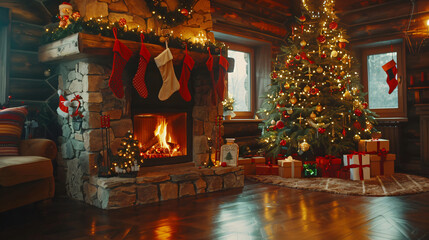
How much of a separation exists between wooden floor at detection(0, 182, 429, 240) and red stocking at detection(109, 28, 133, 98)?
1157 millimetres

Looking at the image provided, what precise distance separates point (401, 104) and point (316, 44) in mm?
2050

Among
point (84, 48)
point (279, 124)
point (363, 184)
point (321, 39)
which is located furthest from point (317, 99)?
point (84, 48)

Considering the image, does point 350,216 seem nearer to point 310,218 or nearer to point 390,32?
point 310,218

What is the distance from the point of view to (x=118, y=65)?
3.62 meters

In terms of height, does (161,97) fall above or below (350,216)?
above

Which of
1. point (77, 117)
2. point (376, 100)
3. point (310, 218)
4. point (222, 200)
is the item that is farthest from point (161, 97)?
point (376, 100)

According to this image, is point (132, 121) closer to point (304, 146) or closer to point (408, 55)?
point (304, 146)

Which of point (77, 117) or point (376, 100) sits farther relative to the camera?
point (376, 100)

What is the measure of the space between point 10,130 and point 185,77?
1.88 metres

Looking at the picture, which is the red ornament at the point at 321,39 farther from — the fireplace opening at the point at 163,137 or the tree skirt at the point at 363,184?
the fireplace opening at the point at 163,137

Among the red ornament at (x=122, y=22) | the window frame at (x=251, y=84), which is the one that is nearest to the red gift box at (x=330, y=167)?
the window frame at (x=251, y=84)

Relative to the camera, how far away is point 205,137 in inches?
188

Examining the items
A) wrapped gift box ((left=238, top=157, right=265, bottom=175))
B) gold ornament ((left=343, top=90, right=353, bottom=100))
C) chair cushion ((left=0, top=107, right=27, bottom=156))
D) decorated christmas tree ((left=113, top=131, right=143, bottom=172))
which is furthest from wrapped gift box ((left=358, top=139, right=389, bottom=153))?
chair cushion ((left=0, top=107, right=27, bottom=156))

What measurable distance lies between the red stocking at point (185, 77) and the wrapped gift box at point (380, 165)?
2.80 meters
